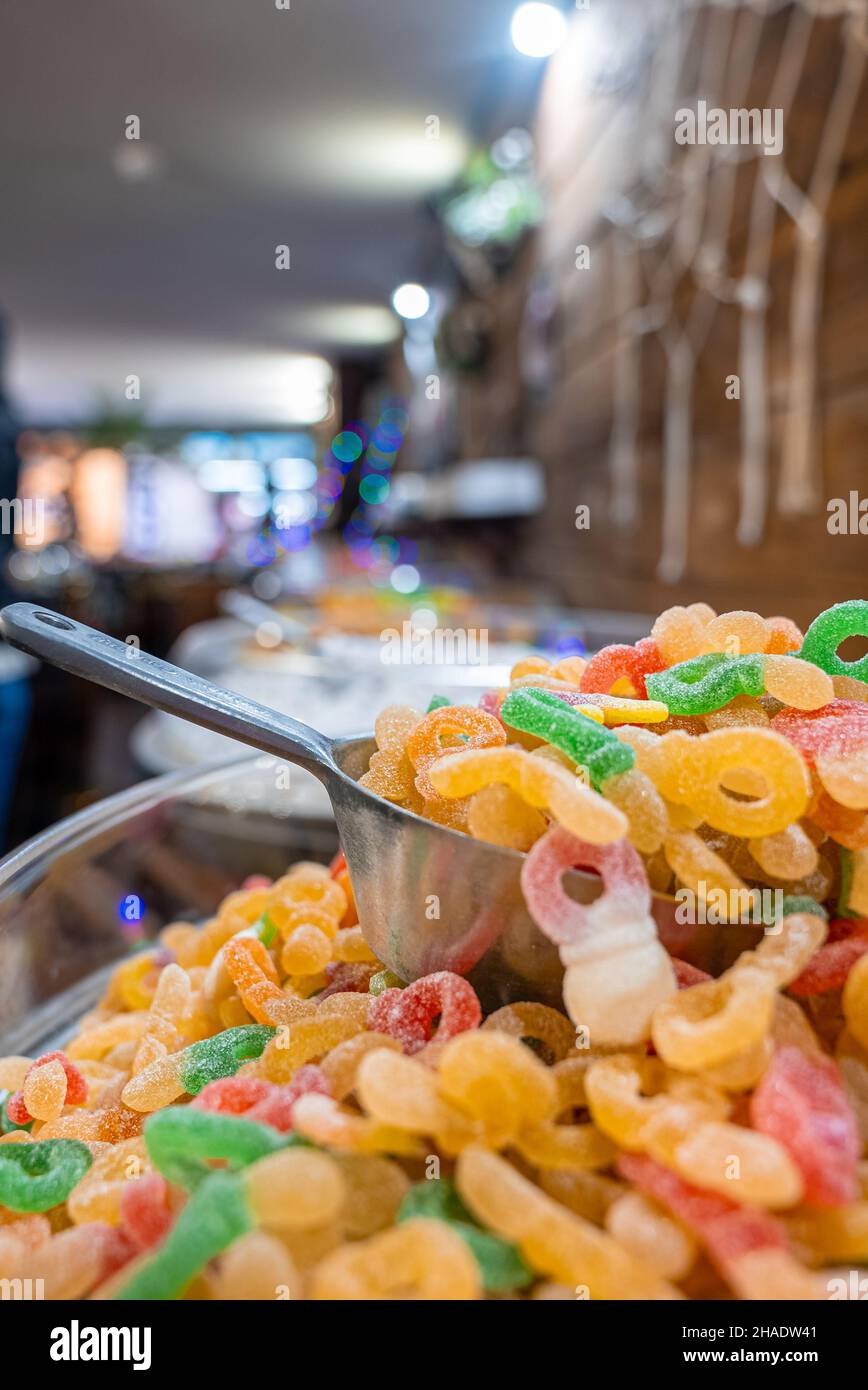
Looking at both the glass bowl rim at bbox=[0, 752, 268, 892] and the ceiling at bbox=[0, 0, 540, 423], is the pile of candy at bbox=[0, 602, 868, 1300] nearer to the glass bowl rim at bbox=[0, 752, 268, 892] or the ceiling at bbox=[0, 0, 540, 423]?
the glass bowl rim at bbox=[0, 752, 268, 892]

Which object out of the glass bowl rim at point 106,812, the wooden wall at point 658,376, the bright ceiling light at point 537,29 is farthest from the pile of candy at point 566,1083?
the bright ceiling light at point 537,29

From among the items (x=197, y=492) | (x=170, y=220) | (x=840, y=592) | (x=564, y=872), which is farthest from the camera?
(x=197, y=492)

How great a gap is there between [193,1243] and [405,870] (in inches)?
7.5

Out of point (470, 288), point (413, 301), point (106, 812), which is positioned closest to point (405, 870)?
point (106, 812)

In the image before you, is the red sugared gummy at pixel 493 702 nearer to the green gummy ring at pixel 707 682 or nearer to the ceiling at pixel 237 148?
the green gummy ring at pixel 707 682

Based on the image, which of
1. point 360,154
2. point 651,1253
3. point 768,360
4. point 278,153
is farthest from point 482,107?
point 651,1253

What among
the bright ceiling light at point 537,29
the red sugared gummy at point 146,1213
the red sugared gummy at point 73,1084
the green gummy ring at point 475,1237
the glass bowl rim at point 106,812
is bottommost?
the red sugared gummy at point 73,1084

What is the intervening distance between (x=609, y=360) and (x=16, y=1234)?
263 cm

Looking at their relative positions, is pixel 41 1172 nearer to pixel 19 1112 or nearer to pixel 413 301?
pixel 19 1112

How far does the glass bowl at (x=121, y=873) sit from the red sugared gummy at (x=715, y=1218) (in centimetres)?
46

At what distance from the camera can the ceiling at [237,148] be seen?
358 centimetres

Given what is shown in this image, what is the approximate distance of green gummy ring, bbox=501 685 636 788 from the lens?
42cm

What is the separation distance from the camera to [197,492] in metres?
20.2
